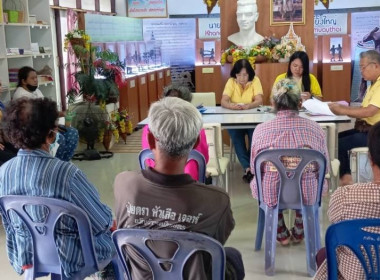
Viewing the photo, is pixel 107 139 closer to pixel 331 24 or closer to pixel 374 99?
pixel 374 99

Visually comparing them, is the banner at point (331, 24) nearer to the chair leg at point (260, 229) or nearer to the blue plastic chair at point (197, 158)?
the chair leg at point (260, 229)

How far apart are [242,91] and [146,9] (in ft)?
20.9

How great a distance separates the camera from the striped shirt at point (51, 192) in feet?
7.13

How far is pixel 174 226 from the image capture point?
1766 millimetres

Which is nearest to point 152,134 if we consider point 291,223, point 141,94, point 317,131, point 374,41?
point 317,131

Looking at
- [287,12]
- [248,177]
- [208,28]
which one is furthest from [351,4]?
[248,177]

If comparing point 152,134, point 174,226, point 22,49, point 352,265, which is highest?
point 22,49

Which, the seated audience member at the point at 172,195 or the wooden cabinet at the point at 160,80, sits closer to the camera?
the seated audience member at the point at 172,195

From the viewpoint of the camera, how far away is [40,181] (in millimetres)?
2174

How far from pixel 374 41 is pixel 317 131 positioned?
772 centimetres

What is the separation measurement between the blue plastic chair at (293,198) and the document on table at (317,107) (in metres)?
1.34

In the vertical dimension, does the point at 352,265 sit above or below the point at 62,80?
below

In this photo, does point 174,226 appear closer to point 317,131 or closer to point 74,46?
point 317,131

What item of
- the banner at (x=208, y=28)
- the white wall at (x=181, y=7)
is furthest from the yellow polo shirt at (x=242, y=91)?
A: the white wall at (x=181, y=7)
